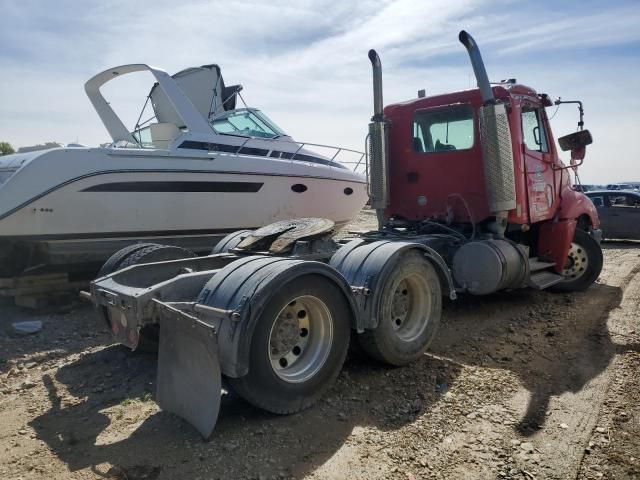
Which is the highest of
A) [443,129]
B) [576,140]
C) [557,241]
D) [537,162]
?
[443,129]

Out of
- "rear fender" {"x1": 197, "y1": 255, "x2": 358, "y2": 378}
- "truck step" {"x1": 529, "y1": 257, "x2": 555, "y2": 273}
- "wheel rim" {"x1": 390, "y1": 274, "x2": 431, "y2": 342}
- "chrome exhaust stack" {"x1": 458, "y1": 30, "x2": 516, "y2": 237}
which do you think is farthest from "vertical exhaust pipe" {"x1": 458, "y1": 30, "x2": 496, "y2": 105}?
"rear fender" {"x1": 197, "y1": 255, "x2": 358, "y2": 378}

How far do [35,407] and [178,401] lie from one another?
4.14 feet

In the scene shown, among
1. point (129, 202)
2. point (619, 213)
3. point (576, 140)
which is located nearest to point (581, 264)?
point (576, 140)

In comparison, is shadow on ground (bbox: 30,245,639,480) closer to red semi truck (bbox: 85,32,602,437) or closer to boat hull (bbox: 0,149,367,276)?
red semi truck (bbox: 85,32,602,437)

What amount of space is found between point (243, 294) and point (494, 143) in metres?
3.71

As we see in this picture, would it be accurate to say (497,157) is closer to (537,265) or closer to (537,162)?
(537,162)

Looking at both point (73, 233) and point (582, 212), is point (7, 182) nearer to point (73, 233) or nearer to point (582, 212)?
point (73, 233)

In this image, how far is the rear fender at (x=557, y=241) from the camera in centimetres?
679

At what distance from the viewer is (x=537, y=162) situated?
21.2ft

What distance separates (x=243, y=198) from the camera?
8.16 meters

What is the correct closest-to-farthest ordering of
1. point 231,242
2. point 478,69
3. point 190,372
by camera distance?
point 190,372
point 231,242
point 478,69

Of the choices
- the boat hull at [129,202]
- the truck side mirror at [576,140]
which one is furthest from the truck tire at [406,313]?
the boat hull at [129,202]

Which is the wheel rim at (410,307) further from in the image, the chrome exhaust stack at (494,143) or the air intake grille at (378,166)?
the air intake grille at (378,166)

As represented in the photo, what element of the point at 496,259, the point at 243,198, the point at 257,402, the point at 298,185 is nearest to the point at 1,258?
the point at 243,198
